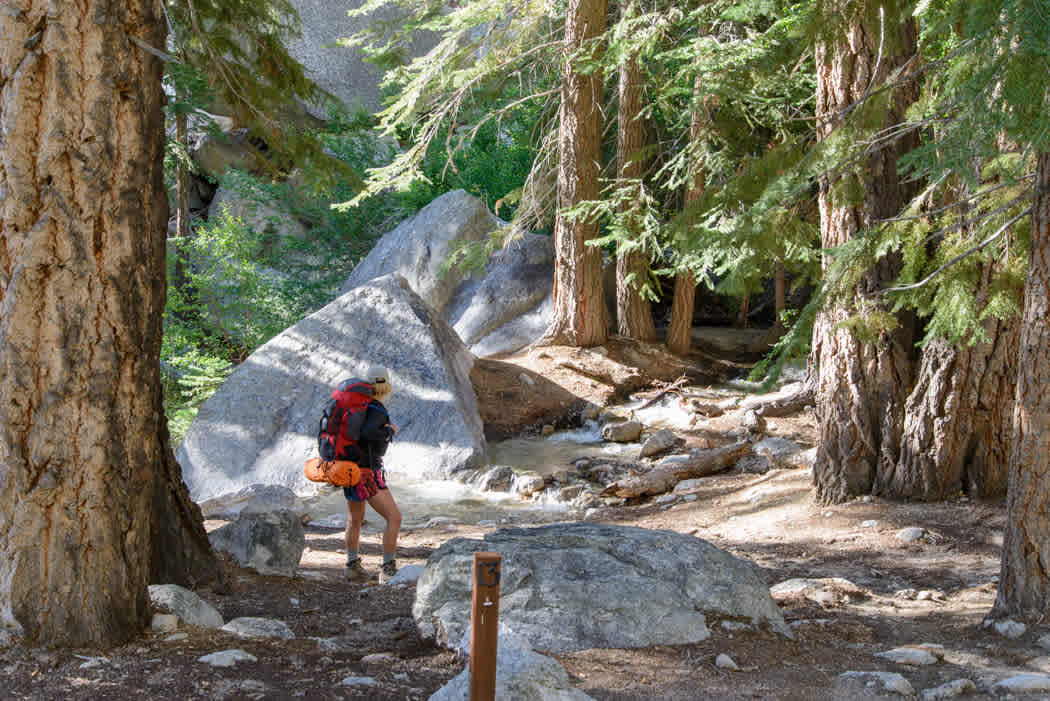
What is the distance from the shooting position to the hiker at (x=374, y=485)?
5988 millimetres

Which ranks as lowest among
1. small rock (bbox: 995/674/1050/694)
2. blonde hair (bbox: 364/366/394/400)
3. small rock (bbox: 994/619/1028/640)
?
small rock (bbox: 995/674/1050/694)

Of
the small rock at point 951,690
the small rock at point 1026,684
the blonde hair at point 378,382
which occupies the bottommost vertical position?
the small rock at point 951,690

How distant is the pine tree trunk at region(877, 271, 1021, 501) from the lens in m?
6.76

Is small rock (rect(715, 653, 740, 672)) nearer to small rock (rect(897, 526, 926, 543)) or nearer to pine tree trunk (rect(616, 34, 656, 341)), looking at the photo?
small rock (rect(897, 526, 926, 543))

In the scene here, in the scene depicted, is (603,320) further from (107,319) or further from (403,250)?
(107,319)

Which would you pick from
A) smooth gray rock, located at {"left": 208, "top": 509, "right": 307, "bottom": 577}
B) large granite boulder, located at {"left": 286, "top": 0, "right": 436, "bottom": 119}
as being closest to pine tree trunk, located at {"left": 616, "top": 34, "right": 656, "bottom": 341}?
smooth gray rock, located at {"left": 208, "top": 509, "right": 307, "bottom": 577}

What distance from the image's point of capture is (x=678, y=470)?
985cm

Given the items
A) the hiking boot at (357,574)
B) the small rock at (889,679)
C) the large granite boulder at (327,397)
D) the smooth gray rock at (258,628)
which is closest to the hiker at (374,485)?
the hiking boot at (357,574)

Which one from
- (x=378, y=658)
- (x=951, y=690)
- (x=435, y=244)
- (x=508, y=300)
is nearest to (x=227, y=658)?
(x=378, y=658)

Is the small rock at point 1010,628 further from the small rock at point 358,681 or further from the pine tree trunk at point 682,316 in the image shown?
the pine tree trunk at point 682,316

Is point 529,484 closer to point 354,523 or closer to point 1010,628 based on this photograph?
point 354,523

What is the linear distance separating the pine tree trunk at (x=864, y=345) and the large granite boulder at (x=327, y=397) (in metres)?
4.58

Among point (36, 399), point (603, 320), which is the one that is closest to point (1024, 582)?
point (36, 399)

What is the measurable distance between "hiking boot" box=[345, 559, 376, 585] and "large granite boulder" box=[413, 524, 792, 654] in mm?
1673
